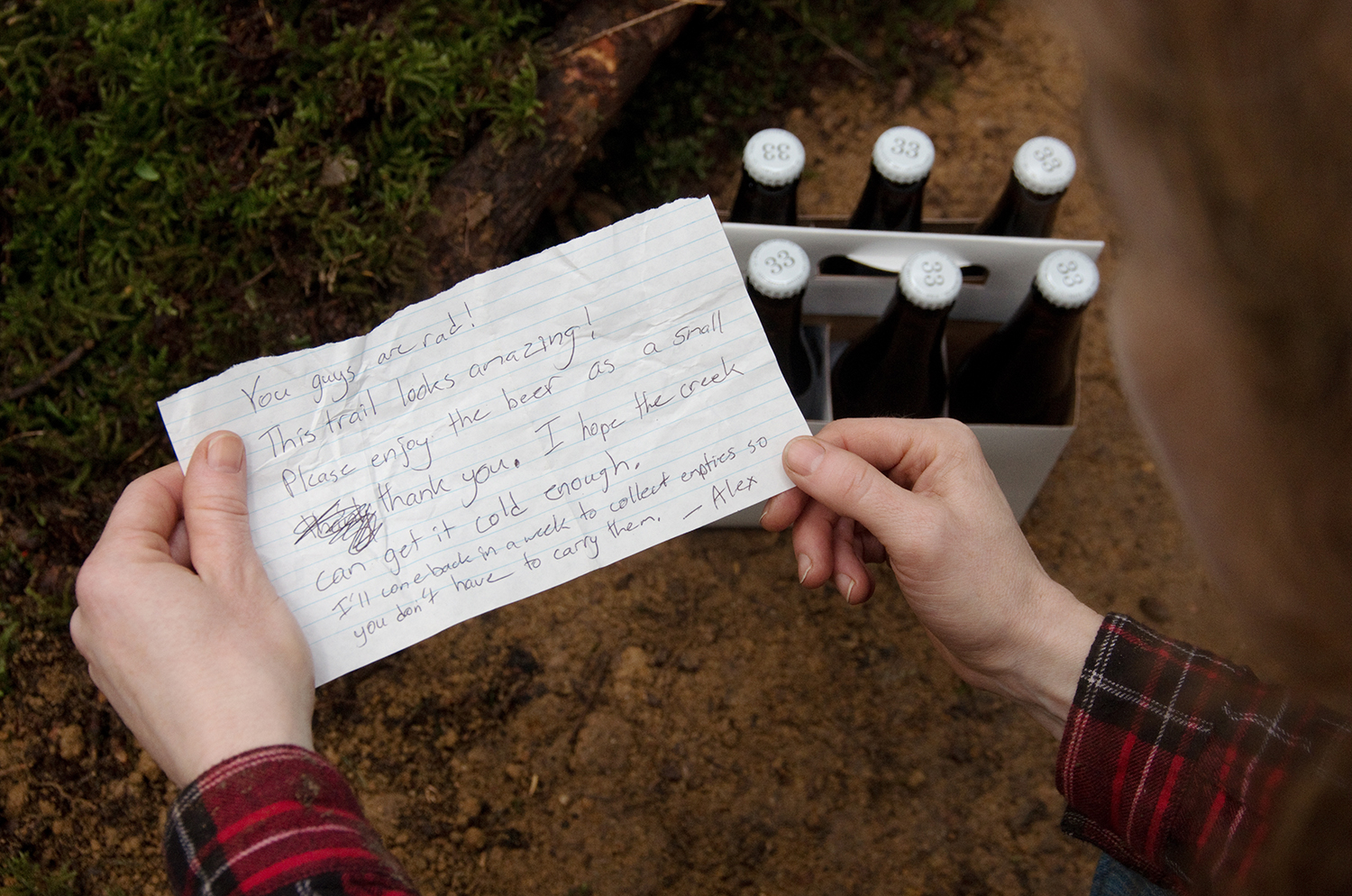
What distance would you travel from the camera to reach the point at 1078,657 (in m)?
0.90

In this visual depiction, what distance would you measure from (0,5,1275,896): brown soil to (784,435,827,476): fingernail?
56 centimetres

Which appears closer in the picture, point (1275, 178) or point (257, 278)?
point (1275, 178)

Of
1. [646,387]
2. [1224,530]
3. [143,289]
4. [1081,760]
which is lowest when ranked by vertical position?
[1081,760]

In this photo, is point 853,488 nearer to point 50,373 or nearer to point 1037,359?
point 1037,359

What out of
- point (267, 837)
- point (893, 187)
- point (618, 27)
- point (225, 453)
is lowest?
point (267, 837)

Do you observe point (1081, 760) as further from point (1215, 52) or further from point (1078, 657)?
point (1215, 52)

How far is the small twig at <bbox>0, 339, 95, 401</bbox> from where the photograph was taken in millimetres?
1237

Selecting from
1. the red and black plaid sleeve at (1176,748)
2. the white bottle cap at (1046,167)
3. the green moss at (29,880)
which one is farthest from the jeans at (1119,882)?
the green moss at (29,880)

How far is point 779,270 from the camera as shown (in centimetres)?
97

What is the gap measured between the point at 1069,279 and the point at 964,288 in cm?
18

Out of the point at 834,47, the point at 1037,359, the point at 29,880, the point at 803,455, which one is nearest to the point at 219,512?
the point at 803,455

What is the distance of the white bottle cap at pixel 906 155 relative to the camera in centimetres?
107

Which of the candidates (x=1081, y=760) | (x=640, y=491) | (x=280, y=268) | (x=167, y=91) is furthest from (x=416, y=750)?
(x=167, y=91)

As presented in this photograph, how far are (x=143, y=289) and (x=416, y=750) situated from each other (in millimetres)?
797
